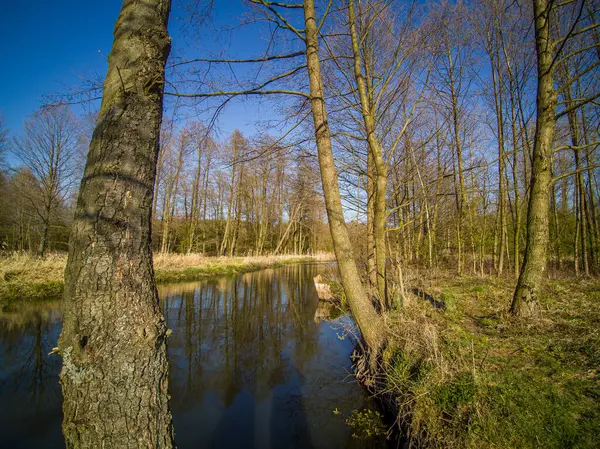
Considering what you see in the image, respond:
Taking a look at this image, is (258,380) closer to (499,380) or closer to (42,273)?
(499,380)

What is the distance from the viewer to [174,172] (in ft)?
74.8

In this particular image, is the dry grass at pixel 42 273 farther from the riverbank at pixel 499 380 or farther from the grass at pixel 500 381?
the grass at pixel 500 381

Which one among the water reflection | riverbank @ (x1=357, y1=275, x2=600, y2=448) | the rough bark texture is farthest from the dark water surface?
the rough bark texture

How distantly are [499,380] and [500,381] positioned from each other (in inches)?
0.8

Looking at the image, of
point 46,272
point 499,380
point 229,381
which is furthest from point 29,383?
point 46,272

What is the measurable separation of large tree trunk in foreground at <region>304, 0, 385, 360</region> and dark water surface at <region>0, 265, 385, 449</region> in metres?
1.01

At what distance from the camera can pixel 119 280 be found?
1.41m

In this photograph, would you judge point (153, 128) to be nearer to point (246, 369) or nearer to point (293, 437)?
point (293, 437)

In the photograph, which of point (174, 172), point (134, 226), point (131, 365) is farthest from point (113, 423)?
point (174, 172)

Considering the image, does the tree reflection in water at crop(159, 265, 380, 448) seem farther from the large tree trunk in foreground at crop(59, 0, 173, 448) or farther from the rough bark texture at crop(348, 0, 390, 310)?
the large tree trunk in foreground at crop(59, 0, 173, 448)

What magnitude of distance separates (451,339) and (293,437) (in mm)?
2541

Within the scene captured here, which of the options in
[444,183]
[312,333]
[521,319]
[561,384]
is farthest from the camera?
[444,183]

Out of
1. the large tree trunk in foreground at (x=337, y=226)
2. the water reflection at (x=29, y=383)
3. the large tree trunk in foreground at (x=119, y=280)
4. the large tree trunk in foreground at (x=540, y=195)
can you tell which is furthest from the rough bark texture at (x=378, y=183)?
the water reflection at (x=29, y=383)

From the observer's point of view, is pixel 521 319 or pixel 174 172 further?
pixel 174 172
